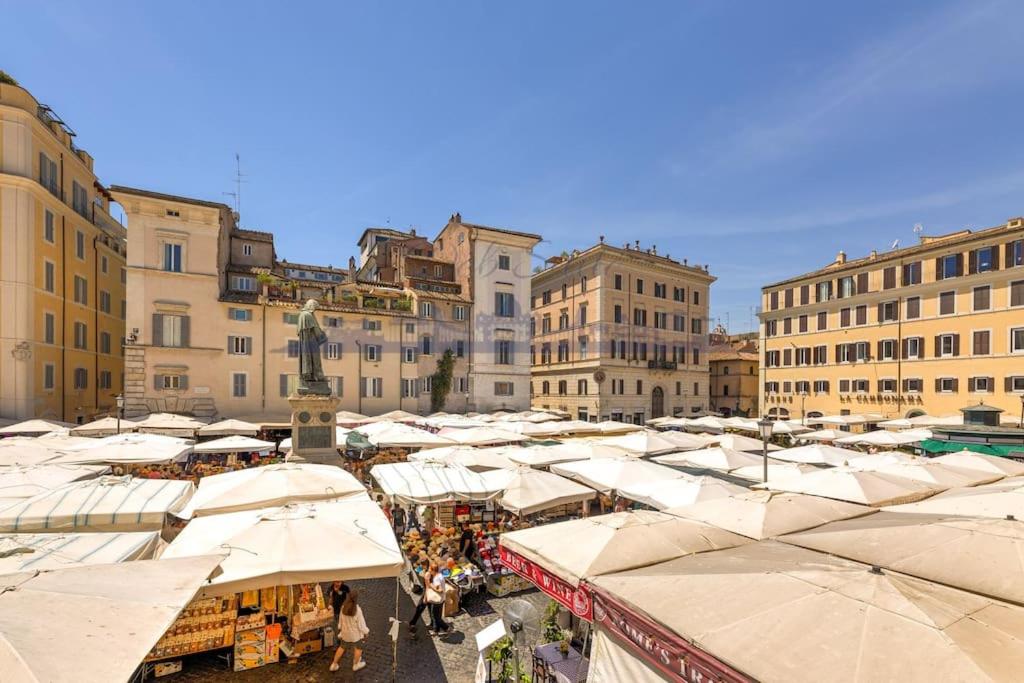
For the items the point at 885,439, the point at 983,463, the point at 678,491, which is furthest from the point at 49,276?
the point at 885,439

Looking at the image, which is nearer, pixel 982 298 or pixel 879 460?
pixel 879 460

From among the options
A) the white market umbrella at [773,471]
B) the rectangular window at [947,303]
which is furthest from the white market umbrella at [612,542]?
the rectangular window at [947,303]

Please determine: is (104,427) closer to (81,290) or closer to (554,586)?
(81,290)

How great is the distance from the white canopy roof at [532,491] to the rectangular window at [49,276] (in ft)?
94.9

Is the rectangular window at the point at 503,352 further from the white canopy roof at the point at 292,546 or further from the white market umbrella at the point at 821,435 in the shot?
the white canopy roof at the point at 292,546

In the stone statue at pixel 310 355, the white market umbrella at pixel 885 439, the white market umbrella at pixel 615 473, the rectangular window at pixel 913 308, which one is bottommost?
the white market umbrella at pixel 885 439

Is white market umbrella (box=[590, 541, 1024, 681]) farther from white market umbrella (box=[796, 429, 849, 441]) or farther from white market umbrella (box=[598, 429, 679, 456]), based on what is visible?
white market umbrella (box=[796, 429, 849, 441])

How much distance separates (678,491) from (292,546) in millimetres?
7274

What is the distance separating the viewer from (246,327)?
30344 mm

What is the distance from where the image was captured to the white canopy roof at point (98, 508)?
7.42m

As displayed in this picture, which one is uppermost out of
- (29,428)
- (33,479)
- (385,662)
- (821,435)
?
(33,479)

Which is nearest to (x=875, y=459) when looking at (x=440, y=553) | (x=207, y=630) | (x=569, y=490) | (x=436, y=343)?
(x=569, y=490)

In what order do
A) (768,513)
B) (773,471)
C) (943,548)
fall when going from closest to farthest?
(943,548), (768,513), (773,471)

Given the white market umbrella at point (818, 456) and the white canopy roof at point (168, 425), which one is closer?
the white market umbrella at point (818, 456)
